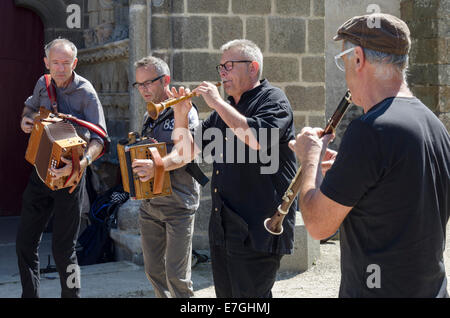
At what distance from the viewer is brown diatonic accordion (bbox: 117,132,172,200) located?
12.0 ft

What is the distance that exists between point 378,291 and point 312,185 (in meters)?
0.39

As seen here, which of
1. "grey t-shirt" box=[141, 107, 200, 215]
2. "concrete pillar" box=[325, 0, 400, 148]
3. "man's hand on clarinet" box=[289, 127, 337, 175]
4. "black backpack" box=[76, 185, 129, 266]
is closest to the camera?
"man's hand on clarinet" box=[289, 127, 337, 175]

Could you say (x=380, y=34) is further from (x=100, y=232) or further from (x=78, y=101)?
(x=100, y=232)

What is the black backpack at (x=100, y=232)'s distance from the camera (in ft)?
19.6

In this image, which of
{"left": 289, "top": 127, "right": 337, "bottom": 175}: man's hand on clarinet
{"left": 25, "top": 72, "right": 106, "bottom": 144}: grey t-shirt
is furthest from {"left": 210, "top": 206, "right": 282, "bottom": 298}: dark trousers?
{"left": 25, "top": 72, "right": 106, "bottom": 144}: grey t-shirt

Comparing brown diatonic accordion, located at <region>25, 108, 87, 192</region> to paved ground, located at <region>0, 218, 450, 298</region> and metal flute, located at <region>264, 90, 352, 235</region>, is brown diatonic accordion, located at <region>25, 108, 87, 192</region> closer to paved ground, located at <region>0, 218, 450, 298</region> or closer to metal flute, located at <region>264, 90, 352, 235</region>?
paved ground, located at <region>0, 218, 450, 298</region>

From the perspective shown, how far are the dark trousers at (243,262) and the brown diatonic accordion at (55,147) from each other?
1.14 m

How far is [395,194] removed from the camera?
2008 mm

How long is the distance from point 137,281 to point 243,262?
208 centimetres

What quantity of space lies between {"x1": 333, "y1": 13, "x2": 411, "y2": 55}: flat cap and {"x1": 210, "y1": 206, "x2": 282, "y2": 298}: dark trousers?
137 cm

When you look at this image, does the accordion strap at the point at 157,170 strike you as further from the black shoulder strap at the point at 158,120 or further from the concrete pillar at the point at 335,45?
the concrete pillar at the point at 335,45
